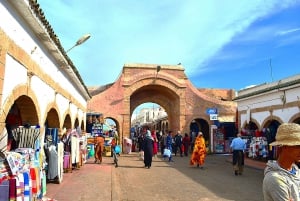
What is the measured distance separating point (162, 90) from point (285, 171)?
27.8 metres

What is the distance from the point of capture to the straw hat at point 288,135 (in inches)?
107

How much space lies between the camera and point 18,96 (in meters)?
6.92

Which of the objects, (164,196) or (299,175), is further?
(164,196)

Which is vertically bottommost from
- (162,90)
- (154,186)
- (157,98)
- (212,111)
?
(154,186)

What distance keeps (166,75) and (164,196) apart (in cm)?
1933

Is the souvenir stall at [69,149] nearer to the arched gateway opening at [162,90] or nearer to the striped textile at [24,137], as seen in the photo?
the striped textile at [24,137]

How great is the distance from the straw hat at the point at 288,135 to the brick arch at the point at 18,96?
465cm

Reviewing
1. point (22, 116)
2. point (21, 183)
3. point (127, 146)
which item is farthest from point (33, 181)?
point (127, 146)

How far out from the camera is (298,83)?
51.4ft

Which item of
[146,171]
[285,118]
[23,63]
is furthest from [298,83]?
[23,63]

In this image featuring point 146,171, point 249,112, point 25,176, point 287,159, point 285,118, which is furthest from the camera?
point 249,112

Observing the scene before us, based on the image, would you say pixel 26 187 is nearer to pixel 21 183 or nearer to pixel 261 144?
pixel 21 183

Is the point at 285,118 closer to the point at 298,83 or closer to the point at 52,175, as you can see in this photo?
the point at 298,83

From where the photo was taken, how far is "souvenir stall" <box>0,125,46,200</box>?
513 cm
